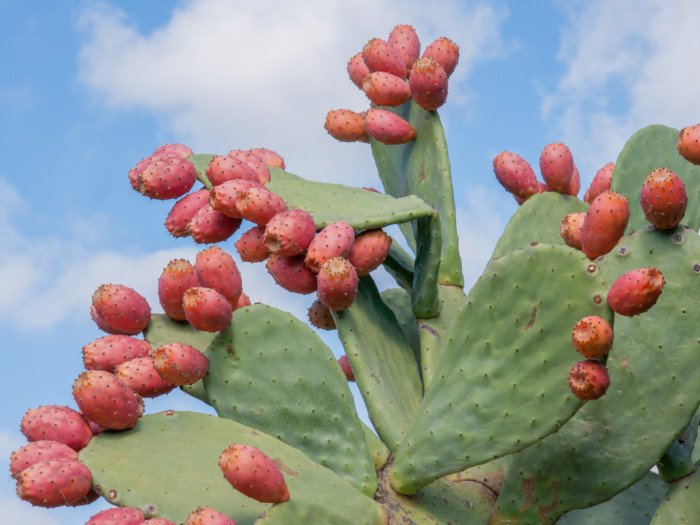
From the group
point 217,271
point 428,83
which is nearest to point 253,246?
point 217,271

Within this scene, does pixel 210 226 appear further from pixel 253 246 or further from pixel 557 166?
pixel 557 166

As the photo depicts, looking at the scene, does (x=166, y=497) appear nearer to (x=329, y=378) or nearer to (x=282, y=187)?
(x=329, y=378)

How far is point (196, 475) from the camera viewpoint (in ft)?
7.16

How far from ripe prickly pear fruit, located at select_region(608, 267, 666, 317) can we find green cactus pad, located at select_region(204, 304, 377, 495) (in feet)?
2.17

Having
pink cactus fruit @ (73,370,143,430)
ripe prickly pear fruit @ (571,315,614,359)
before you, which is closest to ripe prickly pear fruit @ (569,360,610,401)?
ripe prickly pear fruit @ (571,315,614,359)

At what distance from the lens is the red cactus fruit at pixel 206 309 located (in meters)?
2.28

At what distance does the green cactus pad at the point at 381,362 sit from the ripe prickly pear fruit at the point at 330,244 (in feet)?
0.42

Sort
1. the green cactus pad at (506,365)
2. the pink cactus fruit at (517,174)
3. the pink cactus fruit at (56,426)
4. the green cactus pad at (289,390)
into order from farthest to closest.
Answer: the pink cactus fruit at (517,174), the green cactus pad at (289,390), the pink cactus fruit at (56,426), the green cactus pad at (506,365)

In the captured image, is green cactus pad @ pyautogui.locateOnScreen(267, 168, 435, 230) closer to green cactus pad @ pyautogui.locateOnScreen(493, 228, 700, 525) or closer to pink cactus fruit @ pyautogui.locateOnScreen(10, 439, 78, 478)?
green cactus pad @ pyautogui.locateOnScreen(493, 228, 700, 525)

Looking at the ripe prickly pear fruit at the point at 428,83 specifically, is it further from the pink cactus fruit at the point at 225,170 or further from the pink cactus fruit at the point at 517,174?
the pink cactus fruit at the point at 225,170

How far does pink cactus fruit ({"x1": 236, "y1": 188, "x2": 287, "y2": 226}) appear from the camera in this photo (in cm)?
240

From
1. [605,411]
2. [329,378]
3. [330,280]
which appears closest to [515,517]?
[605,411]

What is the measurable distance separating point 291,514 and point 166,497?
0.86 feet

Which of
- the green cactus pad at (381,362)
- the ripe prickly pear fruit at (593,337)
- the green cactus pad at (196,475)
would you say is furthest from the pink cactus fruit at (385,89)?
the ripe prickly pear fruit at (593,337)
